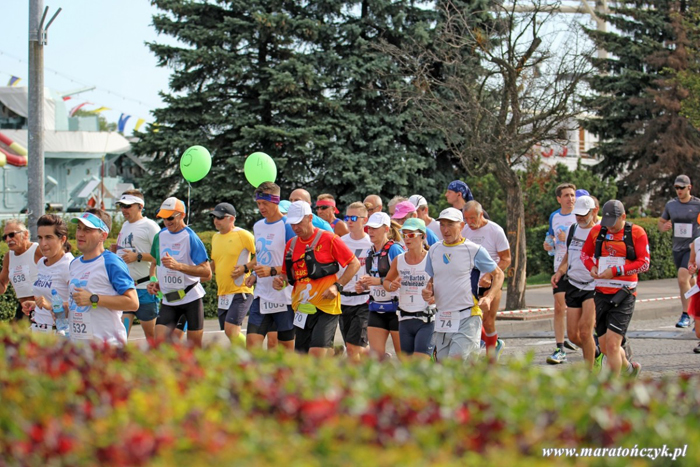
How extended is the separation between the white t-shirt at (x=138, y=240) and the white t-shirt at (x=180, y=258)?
54 centimetres

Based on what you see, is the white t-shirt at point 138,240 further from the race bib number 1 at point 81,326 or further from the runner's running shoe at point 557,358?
the runner's running shoe at point 557,358

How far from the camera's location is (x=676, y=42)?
31875mm

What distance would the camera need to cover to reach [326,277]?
28.5 ft

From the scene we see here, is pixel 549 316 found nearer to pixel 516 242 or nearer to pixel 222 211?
pixel 516 242

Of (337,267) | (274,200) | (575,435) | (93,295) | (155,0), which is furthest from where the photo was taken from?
(155,0)

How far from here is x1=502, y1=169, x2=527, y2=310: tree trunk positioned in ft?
51.7

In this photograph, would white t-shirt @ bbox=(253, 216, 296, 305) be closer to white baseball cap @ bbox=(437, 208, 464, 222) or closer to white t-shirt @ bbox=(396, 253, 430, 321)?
white t-shirt @ bbox=(396, 253, 430, 321)

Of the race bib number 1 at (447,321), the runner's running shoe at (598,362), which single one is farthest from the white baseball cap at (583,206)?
the race bib number 1 at (447,321)

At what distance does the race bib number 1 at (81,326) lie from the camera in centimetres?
718

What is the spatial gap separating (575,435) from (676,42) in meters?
31.4

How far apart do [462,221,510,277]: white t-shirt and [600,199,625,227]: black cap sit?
4.86 feet

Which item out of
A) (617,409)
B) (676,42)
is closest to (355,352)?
(617,409)

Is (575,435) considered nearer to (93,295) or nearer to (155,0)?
(93,295)

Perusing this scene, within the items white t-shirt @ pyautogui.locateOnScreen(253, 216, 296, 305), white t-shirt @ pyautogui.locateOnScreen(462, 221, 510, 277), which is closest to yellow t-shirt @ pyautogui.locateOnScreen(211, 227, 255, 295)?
white t-shirt @ pyautogui.locateOnScreen(253, 216, 296, 305)
